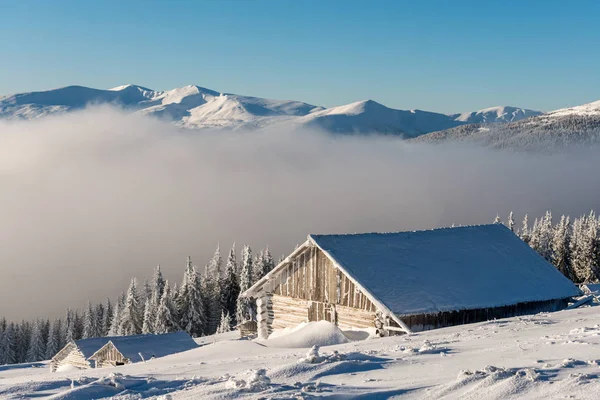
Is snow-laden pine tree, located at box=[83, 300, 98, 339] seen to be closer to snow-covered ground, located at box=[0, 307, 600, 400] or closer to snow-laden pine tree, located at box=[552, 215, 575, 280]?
snow-laden pine tree, located at box=[552, 215, 575, 280]

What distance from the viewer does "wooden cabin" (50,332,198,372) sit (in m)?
34.2

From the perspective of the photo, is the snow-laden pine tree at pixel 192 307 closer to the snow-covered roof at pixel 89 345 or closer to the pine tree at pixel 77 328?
the snow-covered roof at pixel 89 345

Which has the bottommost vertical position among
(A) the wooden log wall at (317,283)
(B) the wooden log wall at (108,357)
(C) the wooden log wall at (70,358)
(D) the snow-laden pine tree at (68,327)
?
(D) the snow-laden pine tree at (68,327)

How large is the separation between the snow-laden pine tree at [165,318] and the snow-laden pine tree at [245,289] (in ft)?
24.4

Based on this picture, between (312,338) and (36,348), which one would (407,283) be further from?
(36,348)

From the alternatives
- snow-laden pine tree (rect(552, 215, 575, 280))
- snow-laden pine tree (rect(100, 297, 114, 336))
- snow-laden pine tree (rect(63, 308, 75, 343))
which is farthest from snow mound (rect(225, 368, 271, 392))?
snow-laden pine tree (rect(100, 297, 114, 336))

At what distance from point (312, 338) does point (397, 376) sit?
9.75 m

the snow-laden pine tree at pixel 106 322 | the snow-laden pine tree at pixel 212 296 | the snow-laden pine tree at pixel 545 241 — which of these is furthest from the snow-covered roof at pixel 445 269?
the snow-laden pine tree at pixel 106 322

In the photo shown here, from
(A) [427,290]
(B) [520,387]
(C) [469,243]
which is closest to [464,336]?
(B) [520,387]

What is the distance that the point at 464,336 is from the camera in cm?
1466

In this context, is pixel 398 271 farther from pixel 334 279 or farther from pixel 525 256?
→ pixel 525 256

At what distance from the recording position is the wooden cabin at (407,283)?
23.2 m

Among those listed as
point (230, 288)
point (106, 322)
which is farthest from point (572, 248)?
point (106, 322)

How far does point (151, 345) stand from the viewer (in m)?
35.8
